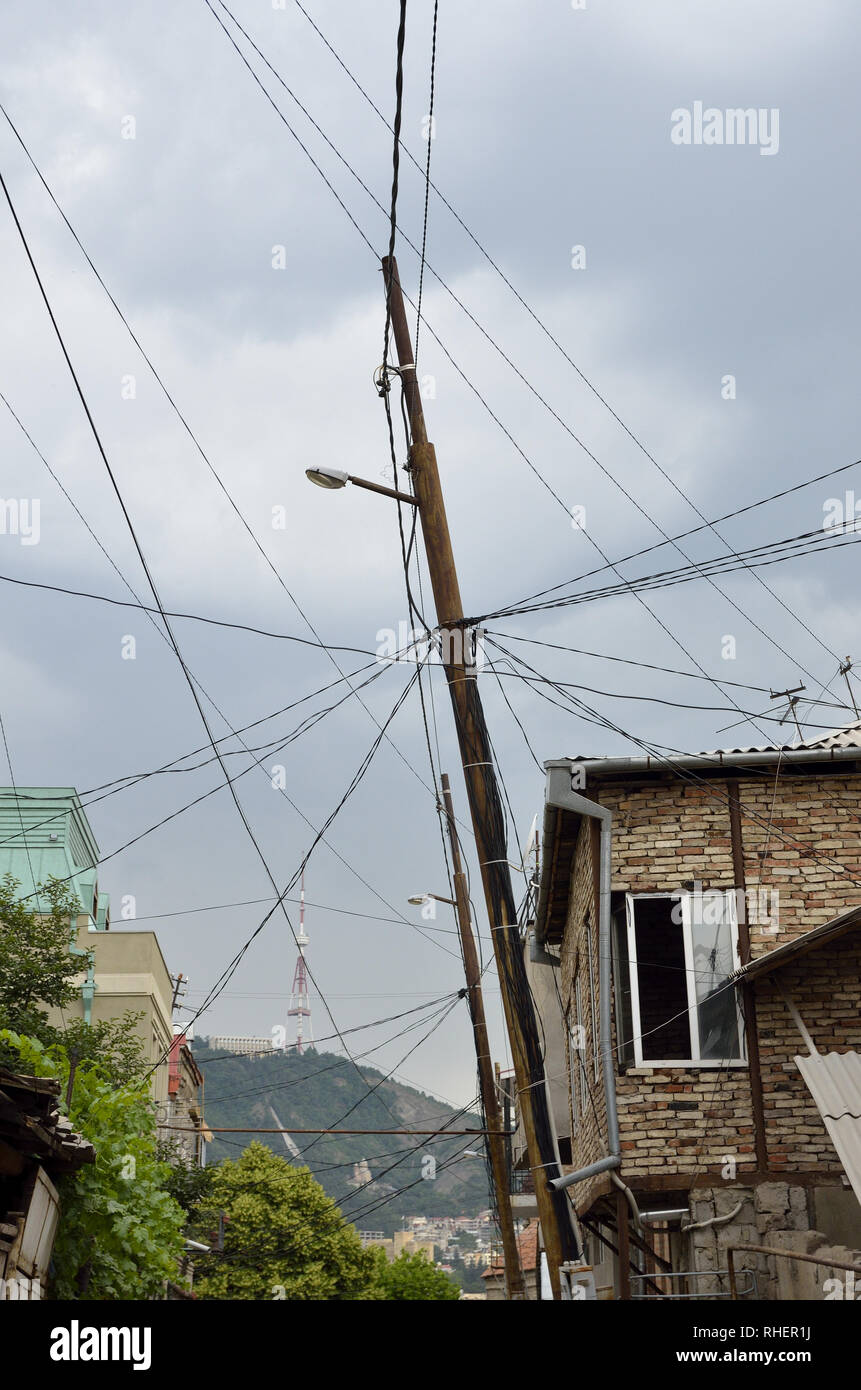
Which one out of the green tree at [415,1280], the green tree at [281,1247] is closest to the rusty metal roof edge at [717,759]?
the green tree at [281,1247]

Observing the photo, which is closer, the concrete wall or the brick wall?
the brick wall

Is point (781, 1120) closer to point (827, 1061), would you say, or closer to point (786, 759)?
point (827, 1061)

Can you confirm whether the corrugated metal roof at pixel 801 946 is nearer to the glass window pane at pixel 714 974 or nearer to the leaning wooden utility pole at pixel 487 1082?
the glass window pane at pixel 714 974

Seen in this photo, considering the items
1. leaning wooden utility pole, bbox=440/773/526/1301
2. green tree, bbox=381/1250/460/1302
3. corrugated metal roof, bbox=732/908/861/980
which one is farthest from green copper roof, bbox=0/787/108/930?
corrugated metal roof, bbox=732/908/861/980

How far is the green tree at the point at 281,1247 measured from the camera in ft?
156

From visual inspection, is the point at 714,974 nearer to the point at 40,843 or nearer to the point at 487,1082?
the point at 487,1082

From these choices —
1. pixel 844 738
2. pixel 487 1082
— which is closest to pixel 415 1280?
pixel 487 1082

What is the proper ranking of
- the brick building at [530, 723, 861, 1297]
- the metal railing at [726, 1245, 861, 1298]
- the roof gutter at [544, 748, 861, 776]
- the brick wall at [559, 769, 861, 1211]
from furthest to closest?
the roof gutter at [544, 748, 861, 776], the brick wall at [559, 769, 861, 1211], the brick building at [530, 723, 861, 1297], the metal railing at [726, 1245, 861, 1298]

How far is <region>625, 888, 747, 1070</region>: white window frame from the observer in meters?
12.9

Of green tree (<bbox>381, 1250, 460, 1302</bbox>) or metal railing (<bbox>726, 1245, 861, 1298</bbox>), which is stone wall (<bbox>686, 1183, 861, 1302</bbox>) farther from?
green tree (<bbox>381, 1250, 460, 1302</bbox>)

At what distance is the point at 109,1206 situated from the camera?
9281 millimetres

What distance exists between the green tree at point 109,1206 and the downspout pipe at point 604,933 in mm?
4219

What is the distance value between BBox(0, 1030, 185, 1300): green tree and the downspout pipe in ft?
13.8
